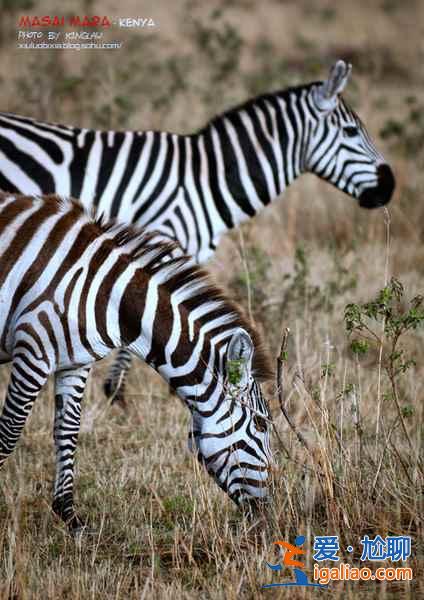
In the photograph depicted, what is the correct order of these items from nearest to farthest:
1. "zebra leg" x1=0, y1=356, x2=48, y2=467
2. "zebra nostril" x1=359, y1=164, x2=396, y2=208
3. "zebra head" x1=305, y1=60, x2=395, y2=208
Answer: "zebra leg" x1=0, y1=356, x2=48, y2=467 < "zebra head" x1=305, y1=60, x2=395, y2=208 < "zebra nostril" x1=359, y1=164, x2=396, y2=208

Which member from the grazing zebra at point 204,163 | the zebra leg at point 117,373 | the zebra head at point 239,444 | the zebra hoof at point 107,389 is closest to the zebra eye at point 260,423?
the zebra head at point 239,444

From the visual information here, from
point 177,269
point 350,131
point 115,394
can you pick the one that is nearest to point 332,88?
point 350,131

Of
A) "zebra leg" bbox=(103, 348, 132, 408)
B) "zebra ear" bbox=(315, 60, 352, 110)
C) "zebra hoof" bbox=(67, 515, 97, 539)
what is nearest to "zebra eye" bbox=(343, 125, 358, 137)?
"zebra ear" bbox=(315, 60, 352, 110)

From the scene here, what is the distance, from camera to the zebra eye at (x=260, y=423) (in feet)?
14.9

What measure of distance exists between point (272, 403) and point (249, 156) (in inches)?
92.5

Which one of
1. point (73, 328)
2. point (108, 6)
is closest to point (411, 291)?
point (73, 328)

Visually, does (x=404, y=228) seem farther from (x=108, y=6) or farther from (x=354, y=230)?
(x=108, y=6)

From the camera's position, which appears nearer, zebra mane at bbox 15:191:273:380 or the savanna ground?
the savanna ground

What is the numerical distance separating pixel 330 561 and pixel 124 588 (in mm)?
976

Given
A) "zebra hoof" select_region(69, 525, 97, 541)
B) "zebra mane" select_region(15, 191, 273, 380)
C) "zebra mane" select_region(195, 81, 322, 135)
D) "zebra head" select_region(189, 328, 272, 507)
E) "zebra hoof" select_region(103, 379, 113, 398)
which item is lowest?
"zebra hoof" select_region(69, 525, 97, 541)

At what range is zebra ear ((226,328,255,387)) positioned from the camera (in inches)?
168

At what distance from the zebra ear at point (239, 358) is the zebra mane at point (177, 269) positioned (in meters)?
0.12

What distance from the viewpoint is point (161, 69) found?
1286 cm

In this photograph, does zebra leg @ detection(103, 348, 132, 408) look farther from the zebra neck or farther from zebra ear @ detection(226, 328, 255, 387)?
zebra ear @ detection(226, 328, 255, 387)
